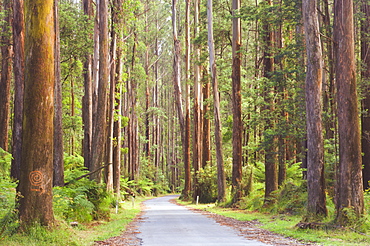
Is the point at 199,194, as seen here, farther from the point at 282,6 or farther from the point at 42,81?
the point at 42,81

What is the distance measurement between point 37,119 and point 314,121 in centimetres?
801

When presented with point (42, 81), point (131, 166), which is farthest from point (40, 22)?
point (131, 166)

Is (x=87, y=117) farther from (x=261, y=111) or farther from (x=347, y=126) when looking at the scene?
(x=347, y=126)

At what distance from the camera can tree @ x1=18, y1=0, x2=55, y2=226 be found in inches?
340

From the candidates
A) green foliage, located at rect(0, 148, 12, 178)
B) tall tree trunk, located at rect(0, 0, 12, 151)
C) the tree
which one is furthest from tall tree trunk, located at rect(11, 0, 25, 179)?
tall tree trunk, located at rect(0, 0, 12, 151)

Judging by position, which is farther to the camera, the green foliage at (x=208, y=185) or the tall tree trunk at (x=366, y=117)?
the green foliage at (x=208, y=185)

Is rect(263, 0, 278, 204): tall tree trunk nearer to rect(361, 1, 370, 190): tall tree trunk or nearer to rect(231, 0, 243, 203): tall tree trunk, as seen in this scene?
rect(231, 0, 243, 203): tall tree trunk

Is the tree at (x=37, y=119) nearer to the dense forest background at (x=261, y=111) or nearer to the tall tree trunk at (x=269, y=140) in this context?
the dense forest background at (x=261, y=111)

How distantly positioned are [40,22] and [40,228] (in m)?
4.13

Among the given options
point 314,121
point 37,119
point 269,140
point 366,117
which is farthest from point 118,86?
point 37,119

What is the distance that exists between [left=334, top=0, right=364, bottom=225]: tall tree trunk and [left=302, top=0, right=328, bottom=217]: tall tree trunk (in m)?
→ 1.00

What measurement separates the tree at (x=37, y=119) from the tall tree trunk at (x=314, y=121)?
765cm

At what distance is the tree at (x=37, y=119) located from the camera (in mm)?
8641

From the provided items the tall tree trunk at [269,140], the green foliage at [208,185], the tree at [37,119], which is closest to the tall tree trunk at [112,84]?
the green foliage at [208,185]
